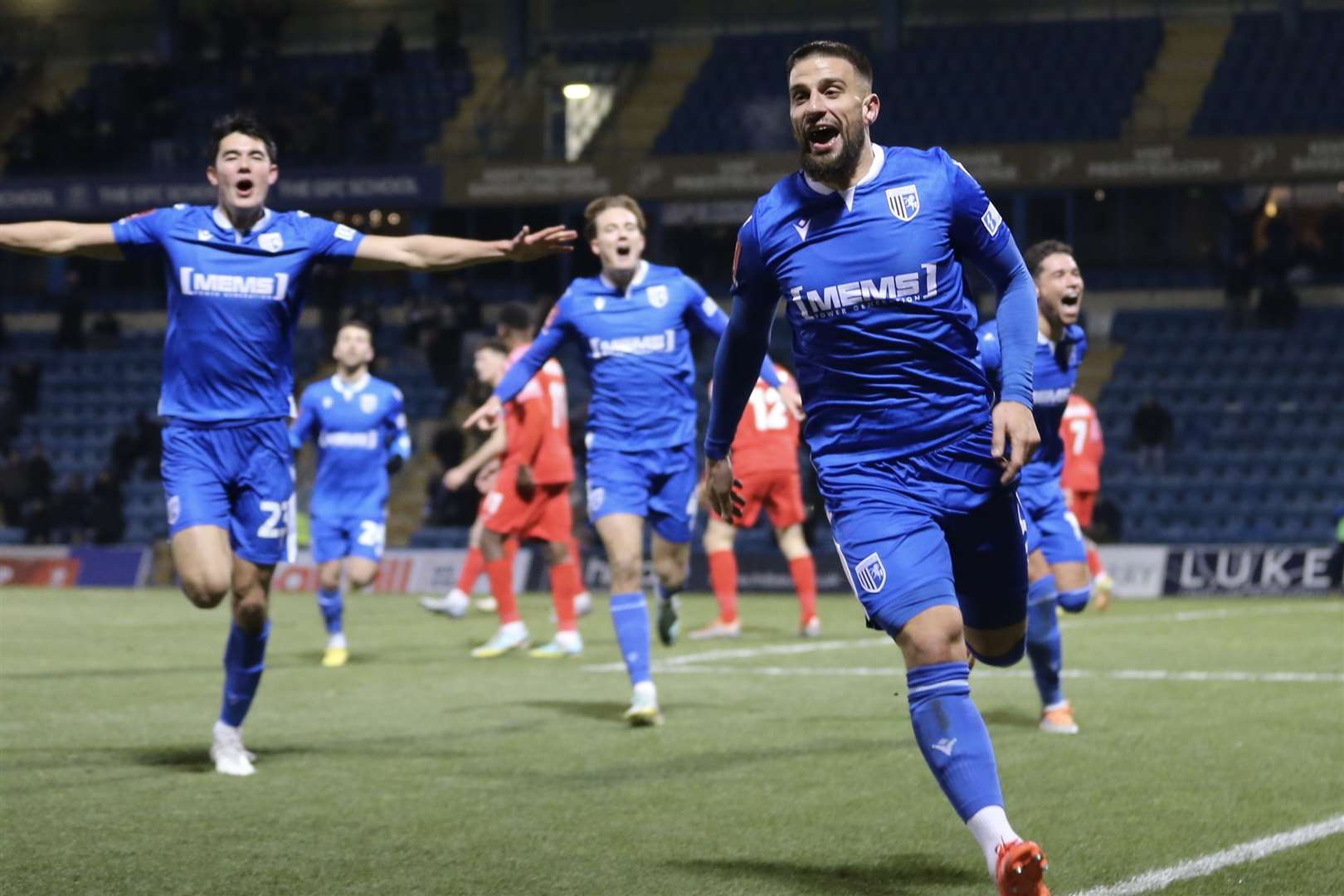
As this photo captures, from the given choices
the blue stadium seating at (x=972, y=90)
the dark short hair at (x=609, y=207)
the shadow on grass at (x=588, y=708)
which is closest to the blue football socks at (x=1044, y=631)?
the shadow on grass at (x=588, y=708)

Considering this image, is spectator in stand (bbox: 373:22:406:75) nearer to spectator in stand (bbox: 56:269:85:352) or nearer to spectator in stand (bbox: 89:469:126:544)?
spectator in stand (bbox: 56:269:85:352)

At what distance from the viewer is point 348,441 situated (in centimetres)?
1496

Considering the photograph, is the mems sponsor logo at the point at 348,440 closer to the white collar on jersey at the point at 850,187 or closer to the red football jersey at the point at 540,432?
the red football jersey at the point at 540,432

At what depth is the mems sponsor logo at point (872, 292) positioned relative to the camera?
578cm

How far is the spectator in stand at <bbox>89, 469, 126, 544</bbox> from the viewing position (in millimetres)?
28766

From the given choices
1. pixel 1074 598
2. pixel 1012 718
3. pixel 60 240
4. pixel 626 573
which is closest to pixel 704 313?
pixel 626 573

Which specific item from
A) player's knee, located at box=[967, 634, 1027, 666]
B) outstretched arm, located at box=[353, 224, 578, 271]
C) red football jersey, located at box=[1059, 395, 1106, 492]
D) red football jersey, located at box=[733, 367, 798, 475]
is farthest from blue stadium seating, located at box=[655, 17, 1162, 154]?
player's knee, located at box=[967, 634, 1027, 666]

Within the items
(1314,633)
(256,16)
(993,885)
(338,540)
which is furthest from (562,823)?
(256,16)

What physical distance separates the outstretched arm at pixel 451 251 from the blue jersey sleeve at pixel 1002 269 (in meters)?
1.85

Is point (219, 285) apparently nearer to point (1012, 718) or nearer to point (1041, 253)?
point (1041, 253)

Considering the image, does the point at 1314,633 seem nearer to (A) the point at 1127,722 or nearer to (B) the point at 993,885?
(A) the point at 1127,722

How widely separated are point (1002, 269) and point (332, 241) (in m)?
3.36

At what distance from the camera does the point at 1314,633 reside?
647 inches

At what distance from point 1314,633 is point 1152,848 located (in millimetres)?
10621
